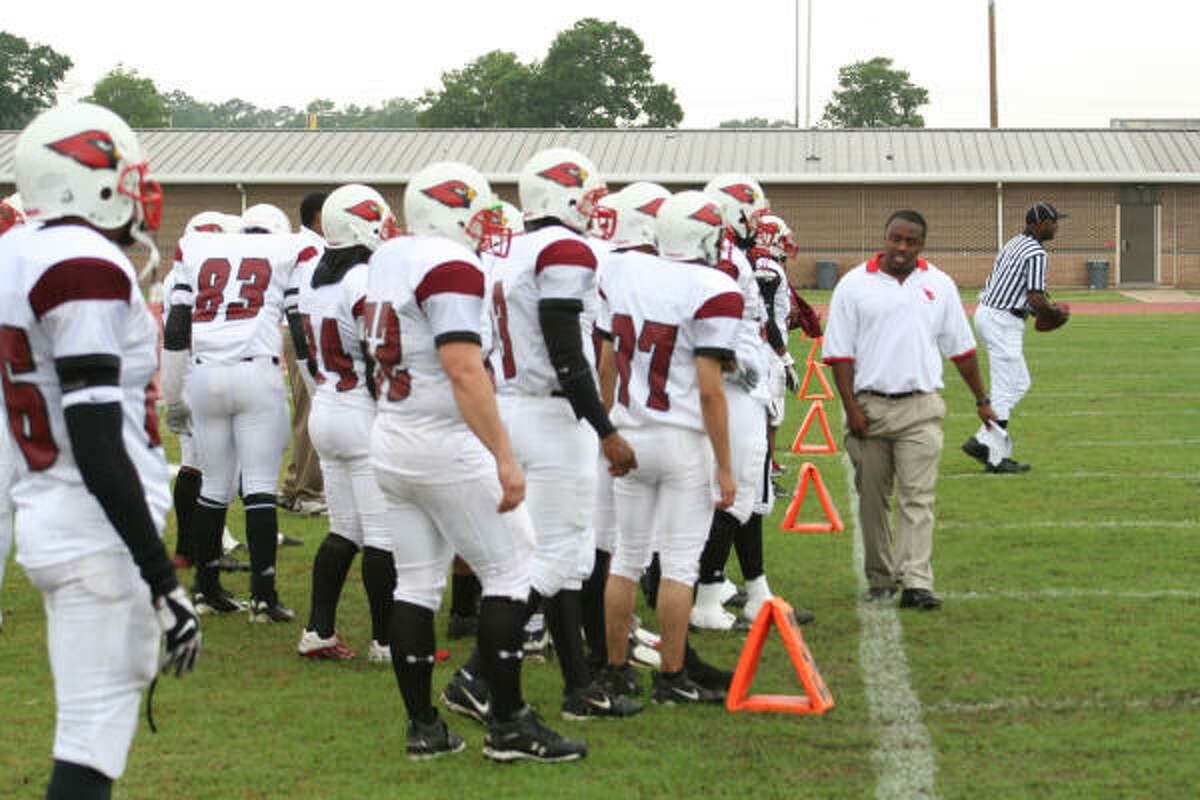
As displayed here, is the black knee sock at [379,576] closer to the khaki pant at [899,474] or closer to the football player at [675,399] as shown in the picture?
the football player at [675,399]

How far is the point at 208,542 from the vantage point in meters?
8.15

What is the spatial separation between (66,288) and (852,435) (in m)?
5.37

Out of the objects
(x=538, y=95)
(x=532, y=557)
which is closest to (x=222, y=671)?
(x=532, y=557)

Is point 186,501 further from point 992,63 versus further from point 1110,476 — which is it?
point 992,63

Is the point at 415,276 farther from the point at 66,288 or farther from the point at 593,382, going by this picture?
the point at 66,288

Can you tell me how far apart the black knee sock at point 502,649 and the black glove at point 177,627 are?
6.01 ft

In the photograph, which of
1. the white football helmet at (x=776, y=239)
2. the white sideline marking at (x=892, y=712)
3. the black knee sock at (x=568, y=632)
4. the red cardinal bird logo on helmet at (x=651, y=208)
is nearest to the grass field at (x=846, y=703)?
the white sideline marking at (x=892, y=712)

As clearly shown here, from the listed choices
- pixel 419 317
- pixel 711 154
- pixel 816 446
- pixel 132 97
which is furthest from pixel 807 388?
pixel 132 97

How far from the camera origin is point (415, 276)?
531 centimetres

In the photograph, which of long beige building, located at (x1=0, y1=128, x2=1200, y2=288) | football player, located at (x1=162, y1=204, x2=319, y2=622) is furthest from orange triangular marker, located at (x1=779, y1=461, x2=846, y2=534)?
long beige building, located at (x1=0, y1=128, x2=1200, y2=288)

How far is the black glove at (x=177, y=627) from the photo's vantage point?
3.74 m

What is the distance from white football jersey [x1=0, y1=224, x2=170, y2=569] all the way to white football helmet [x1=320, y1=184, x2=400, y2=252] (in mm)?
3318

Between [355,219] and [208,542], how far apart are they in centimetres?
198

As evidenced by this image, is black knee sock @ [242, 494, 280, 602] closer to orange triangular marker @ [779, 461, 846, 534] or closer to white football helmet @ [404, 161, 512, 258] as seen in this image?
white football helmet @ [404, 161, 512, 258]
